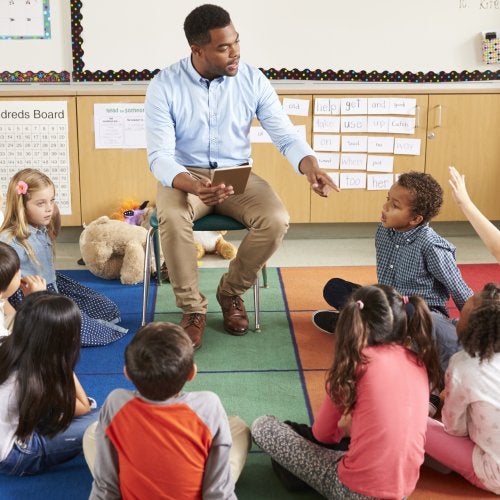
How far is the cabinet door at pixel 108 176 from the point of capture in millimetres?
3973

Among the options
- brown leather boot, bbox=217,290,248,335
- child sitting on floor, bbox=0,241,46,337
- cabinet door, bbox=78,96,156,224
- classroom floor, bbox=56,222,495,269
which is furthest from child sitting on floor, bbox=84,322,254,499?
cabinet door, bbox=78,96,156,224

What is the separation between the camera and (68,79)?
4031 millimetres

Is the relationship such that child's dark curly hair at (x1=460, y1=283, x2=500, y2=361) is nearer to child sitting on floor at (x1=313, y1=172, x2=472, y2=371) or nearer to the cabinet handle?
child sitting on floor at (x1=313, y1=172, x2=472, y2=371)

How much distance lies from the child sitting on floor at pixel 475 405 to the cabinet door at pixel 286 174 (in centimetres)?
239

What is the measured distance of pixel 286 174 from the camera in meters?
4.05

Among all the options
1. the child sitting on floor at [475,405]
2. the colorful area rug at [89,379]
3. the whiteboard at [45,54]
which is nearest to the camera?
the child sitting on floor at [475,405]

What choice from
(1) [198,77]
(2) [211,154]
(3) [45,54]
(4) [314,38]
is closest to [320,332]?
(2) [211,154]

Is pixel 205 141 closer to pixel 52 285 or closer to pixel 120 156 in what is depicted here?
pixel 52 285

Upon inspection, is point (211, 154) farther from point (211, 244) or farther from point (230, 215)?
point (211, 244)

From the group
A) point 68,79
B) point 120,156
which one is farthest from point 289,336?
point 68,79

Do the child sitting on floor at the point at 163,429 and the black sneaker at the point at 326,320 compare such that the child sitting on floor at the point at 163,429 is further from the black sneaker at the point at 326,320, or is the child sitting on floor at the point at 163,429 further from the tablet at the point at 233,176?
the black sneaker at the point at 326,320

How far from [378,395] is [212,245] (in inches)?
93.1

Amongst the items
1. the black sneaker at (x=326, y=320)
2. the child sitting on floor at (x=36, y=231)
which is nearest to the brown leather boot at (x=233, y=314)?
the black sneaker at (x=326, y=320)

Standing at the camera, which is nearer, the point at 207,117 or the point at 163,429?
the point at 163,429
